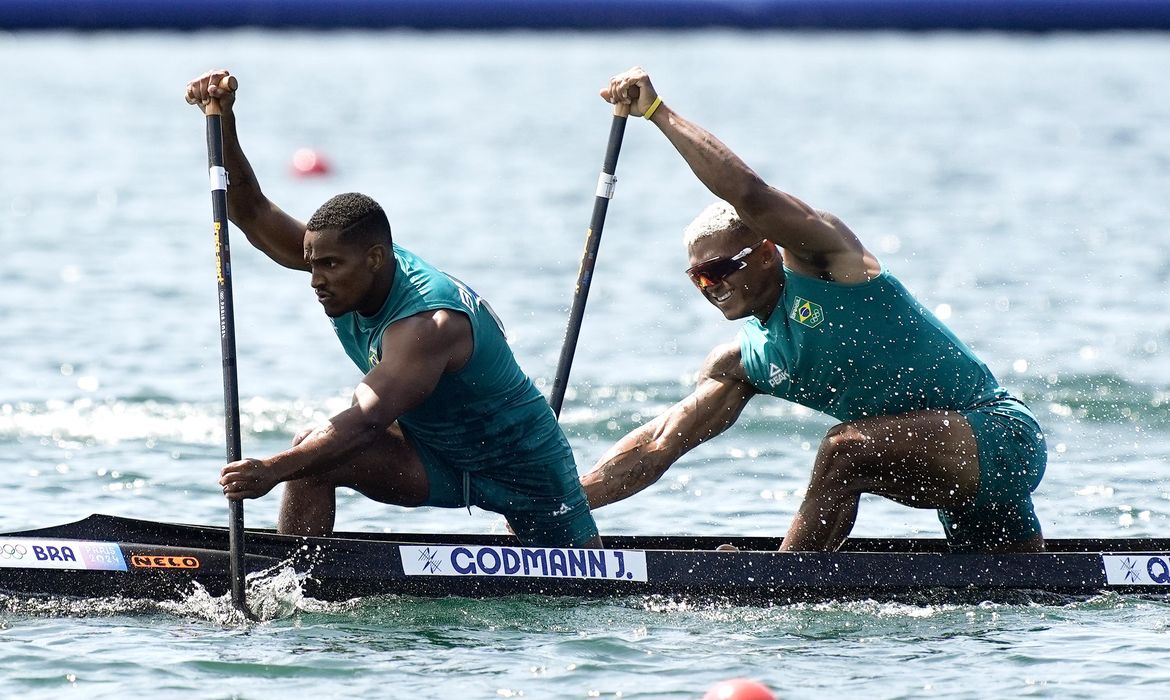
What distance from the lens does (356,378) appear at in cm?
1473

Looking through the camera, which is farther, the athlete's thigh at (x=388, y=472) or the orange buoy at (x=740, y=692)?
the athlete's thigh at (x=388, y=472)

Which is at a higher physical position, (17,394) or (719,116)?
(719,116)

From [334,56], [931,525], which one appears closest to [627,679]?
[931,525]

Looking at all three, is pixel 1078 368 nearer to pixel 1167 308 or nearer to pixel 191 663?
pixel 1167 308

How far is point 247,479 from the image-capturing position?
695 cm

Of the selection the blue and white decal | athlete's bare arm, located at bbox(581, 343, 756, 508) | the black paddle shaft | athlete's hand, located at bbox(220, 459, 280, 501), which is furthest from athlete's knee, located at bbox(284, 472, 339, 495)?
the blue and white decal

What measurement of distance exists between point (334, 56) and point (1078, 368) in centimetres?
4669

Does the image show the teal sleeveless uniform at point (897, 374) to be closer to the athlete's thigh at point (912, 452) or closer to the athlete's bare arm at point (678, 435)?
the athlete's thigh at point (912, 452)

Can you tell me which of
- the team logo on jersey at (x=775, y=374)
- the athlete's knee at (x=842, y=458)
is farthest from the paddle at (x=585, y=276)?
the athlete's knee at (x=842, y=458)

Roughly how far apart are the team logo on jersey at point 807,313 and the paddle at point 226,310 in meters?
2.52

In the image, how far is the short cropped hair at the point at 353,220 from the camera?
7176 mm

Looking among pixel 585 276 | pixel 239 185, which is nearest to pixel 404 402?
pixel 239 185

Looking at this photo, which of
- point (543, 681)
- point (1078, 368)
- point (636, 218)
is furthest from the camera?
point (636, 218)

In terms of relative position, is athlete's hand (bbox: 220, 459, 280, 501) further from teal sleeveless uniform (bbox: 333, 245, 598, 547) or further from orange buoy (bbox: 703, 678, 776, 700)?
orange buoy (bbox: 703, 678, 776, 700)
